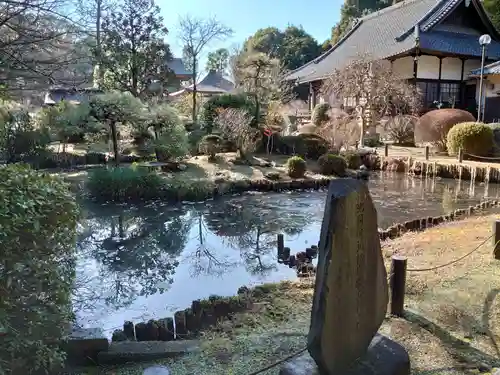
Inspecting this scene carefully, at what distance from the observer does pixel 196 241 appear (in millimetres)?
7848

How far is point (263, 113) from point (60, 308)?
Answer: 578 inches

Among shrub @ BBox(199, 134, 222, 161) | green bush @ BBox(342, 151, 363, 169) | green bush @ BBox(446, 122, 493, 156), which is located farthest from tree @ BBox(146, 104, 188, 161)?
green bush @ BBox(446, 122, 493, 156)

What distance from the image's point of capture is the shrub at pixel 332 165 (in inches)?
526

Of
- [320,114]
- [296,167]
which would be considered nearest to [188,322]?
[296,167]

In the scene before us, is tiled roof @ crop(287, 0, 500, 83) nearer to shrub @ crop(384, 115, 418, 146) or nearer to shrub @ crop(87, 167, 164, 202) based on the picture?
shrub @ crop(384, 115, 418, 146)

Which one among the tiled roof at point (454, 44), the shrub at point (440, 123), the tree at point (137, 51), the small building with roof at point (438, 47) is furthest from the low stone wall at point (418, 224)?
the tree at point (137, 51)

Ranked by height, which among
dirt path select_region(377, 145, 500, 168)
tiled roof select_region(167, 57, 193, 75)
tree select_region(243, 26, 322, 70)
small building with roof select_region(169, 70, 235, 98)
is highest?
tree select_region(243, 26, 322, 70)

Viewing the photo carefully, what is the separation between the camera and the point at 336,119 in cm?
1658

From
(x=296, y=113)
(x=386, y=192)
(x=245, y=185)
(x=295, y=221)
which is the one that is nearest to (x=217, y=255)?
(x=295, y=221)

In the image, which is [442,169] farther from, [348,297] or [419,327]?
[348,297]

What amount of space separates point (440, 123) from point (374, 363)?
14.3 m

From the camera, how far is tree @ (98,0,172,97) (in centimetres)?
1975

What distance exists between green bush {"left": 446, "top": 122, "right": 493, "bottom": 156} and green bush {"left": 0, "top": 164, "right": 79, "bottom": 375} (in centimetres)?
1327

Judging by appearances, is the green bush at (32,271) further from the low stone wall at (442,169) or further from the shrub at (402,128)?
the shrub at (402,128)
